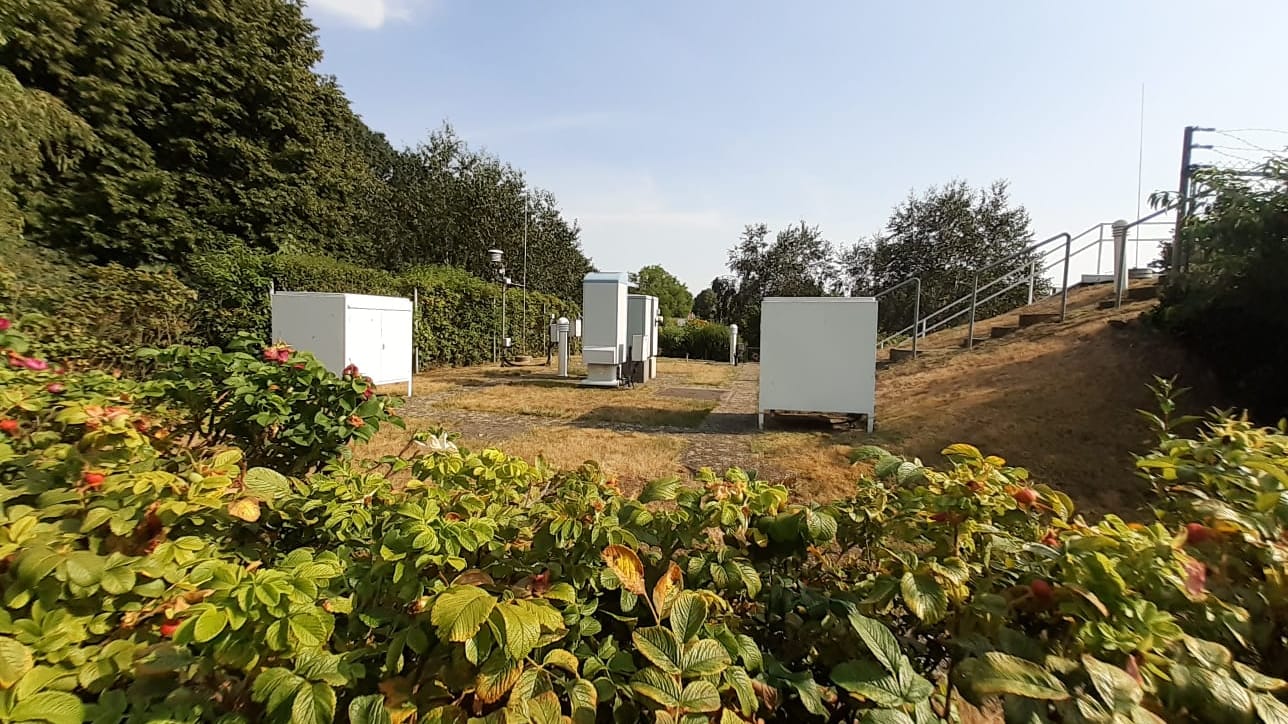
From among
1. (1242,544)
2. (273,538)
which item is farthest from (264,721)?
(1242,544)

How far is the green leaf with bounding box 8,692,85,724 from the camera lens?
702 millimetres

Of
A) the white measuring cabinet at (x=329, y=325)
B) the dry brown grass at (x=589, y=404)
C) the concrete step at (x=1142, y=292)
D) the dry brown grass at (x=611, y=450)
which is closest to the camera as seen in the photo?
the dry brown grass at (x=611, y=450)

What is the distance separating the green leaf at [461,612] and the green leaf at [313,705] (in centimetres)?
15

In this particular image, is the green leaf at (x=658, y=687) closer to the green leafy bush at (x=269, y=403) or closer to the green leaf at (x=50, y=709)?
the green leaf at (x=50, y=709)

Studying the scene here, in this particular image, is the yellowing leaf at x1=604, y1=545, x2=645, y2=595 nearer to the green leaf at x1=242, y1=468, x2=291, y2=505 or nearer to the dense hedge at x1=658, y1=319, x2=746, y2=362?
the green leaf at x1=242, y1=468, x2=291, y2=505

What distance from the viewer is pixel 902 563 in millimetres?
1102

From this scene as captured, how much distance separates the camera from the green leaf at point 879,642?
2.67 feet

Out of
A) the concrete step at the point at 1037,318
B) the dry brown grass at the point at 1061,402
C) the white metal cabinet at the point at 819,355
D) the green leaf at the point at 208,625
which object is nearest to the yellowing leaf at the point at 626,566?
the green leaf at the point at 208,625

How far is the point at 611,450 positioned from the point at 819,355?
110 inches

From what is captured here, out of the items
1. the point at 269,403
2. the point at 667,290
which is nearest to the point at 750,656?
the point at 269,403

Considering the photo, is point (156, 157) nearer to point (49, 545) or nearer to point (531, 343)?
point (531, 343)

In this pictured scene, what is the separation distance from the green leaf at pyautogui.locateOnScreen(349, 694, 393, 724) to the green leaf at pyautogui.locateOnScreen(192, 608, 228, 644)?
0.71 ft

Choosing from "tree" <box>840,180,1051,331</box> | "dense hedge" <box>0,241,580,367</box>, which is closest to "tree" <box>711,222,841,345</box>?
"tree" <box>840,180,1051,331</box>

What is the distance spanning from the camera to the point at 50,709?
710 mm
